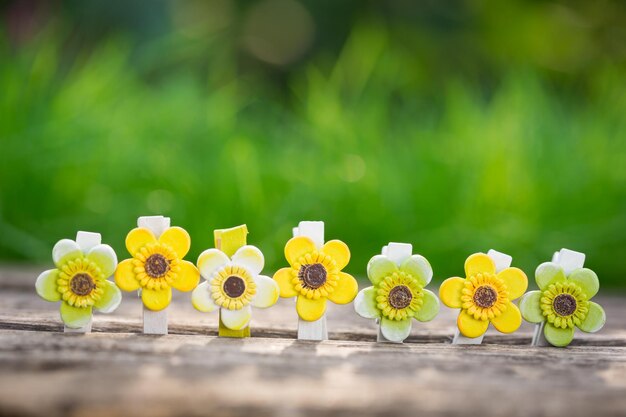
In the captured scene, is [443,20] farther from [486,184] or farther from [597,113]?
[486,184]

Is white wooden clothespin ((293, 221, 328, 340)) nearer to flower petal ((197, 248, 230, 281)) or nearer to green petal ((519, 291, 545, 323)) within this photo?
flower petal ((197, 248, 230, 281))

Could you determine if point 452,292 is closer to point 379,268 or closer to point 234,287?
point 379,268

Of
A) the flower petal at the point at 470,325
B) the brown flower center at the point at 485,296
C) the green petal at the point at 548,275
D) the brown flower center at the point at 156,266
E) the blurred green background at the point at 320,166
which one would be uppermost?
the blurred green background at the point at 320,166

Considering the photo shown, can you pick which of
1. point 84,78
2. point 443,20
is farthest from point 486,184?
point 443,20

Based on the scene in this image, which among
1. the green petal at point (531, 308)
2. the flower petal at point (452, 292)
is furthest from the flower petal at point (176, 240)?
the green petal at point (531, 308)

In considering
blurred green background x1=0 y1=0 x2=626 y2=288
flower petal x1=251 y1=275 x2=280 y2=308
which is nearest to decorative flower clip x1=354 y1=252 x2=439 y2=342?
flower petal x1=251 y1=275 x2=280 y2=308

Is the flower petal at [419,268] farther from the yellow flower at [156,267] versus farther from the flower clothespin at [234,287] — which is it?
the yellow flower at [156,267]

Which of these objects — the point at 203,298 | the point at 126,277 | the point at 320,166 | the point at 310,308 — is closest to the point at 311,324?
the point at 310,308
